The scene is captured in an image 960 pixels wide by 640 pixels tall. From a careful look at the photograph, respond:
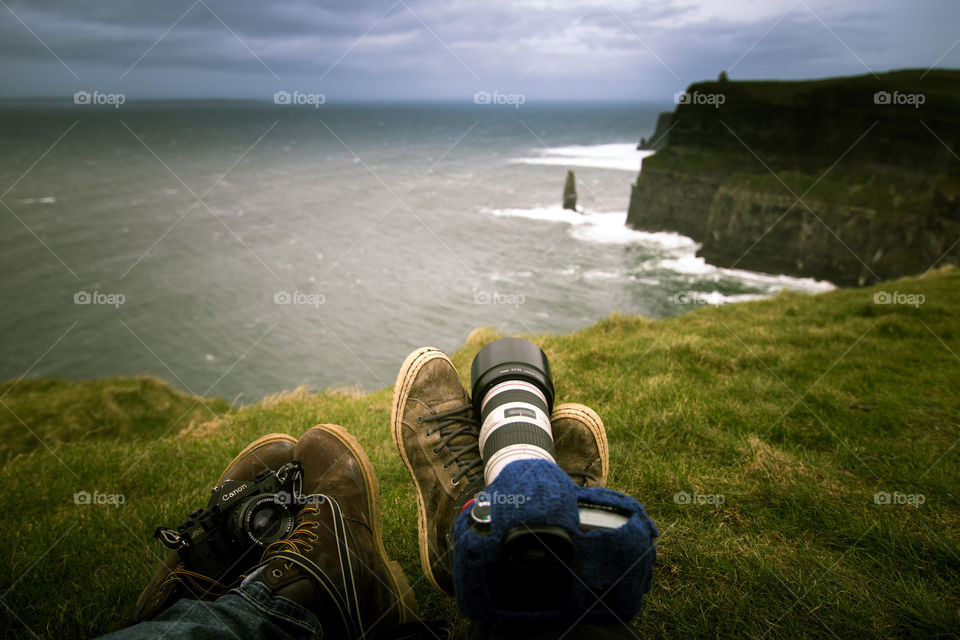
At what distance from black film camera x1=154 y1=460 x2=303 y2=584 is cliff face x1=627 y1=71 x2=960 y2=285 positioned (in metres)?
48.2

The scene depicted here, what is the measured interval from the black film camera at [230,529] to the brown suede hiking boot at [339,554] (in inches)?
4.5

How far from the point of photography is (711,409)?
384 centimetres

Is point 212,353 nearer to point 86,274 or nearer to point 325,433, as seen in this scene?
point 86,274

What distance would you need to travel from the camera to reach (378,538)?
98.0 inches

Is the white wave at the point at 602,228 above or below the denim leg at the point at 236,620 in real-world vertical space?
above

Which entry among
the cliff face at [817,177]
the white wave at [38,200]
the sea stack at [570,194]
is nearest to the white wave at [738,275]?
the cliff face at [817,177]

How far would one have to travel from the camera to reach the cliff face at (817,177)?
44031 millimetres

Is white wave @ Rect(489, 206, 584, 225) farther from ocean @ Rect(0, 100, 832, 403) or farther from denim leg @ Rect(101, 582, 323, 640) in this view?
denim leg @ Rect(101, 582, 323, 640)

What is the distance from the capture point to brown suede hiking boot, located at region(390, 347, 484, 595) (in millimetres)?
2326
